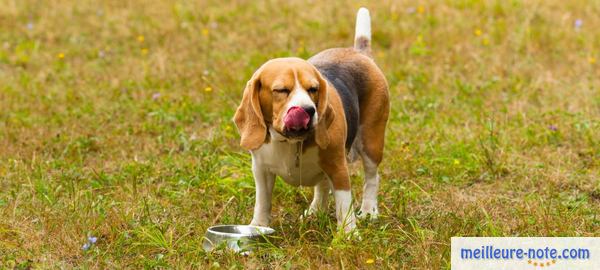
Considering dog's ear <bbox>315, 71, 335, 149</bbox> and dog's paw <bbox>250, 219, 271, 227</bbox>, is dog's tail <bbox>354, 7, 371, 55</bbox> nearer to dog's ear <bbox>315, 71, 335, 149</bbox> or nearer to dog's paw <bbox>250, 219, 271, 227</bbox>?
dog's ear <bbox>315, 71, 335, 149</bbox>

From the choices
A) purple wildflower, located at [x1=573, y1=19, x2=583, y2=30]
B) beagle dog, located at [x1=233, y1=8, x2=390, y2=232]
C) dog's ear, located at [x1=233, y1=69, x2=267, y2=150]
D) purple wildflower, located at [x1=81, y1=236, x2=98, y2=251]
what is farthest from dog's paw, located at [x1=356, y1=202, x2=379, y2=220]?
purple wildflower, located at [x1=573, y1=19, x2=583, y2=30]

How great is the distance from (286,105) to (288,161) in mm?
449

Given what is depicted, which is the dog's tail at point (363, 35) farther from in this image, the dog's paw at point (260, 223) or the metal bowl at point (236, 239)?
the metal bowl at point (236, 239)

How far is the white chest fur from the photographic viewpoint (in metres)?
4.67

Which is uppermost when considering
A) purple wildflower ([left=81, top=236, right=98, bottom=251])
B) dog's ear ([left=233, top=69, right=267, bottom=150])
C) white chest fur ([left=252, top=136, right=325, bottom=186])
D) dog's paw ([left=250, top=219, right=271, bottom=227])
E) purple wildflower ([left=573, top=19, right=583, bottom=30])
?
dog's ear ([left=233, top=69, right=267, bottom=150])

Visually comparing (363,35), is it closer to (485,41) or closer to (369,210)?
(369,210)

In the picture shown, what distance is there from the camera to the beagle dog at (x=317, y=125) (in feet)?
14.4

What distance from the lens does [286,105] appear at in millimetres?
4352

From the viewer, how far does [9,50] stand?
31.7ft

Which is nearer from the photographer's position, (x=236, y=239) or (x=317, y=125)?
(x=317, y=125)

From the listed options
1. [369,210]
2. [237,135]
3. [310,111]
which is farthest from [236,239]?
[237,135]

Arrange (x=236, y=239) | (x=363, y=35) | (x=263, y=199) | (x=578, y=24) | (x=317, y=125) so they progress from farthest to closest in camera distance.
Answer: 1. (x=578, y=24)
2. (x=363, y=35)
3. (x=263, y=199)
4. (x=236, y=239)
5. (x=317, y=125)

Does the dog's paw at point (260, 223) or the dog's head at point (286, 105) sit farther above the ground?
the dog's head at point (286, 105)

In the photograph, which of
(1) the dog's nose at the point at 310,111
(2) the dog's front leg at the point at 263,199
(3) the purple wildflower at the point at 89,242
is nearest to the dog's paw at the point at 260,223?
(2) the dog's front leg at the point at 263,199
